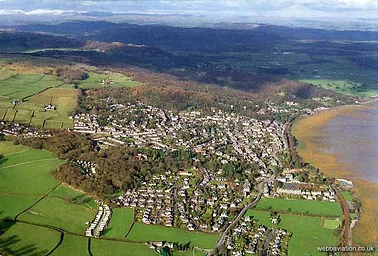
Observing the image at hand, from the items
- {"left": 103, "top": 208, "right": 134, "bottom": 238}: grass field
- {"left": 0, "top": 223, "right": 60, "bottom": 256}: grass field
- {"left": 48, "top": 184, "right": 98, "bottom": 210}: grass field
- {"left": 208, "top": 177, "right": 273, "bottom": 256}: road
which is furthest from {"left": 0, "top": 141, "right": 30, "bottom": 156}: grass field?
{"left": 208, "top": 177, "right": 273, "bottom": 256}: road

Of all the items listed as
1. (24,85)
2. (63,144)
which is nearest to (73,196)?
(63,144)

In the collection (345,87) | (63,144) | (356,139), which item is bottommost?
(356,139)

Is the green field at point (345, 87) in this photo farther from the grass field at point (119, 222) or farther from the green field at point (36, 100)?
the grass field at point (119, 222)

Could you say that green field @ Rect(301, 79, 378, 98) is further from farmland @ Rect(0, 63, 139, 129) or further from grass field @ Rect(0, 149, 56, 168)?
grass field @ Rect(0, 149, 56, 168)

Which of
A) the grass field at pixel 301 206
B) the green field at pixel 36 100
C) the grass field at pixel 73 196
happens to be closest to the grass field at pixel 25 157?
the grass field at pixel 73 196

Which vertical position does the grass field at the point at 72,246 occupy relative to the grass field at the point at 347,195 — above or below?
below

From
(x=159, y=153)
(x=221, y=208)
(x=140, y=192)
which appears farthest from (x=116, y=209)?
(x=159, y=153)

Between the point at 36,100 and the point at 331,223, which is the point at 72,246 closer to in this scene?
the point at 331,223

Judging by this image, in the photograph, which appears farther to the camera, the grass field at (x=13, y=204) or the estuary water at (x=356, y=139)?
the estuary water at (x=356, y=139)

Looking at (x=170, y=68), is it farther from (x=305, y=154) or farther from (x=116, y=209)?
(x=116, y=209)
